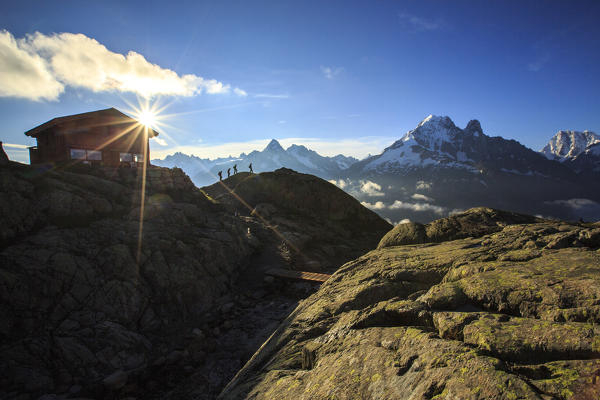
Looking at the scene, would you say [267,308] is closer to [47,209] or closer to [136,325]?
[136,325]

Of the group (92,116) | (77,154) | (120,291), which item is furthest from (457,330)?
(92,116)

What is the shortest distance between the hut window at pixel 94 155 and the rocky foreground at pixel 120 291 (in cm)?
955

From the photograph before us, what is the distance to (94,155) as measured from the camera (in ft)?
123

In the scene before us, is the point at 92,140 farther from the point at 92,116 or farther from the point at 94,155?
the point at 92,116

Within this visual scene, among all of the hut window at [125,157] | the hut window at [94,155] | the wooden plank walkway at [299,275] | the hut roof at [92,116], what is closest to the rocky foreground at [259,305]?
the wooden plank walkway at [299,275]

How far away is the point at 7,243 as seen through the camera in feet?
58.9

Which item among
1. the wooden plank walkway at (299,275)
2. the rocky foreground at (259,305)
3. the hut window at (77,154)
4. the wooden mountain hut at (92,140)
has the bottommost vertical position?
the wooden plank walkway at (299,275)

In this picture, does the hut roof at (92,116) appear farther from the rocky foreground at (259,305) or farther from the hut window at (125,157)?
the rocky foreground at (259,305)

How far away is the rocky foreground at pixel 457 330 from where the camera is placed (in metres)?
4.11

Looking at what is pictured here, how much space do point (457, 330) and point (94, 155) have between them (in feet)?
151

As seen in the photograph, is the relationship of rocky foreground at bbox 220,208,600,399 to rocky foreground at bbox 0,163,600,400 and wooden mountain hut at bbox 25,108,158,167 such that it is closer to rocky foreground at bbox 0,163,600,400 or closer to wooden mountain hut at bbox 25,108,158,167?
rocky foreground at bbox 0,163,600,400

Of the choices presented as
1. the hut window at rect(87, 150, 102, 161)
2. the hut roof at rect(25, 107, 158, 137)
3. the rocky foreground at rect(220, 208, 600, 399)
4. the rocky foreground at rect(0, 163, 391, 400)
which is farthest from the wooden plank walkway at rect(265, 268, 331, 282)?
the hut roof at rect(25, 107, 158, 137)

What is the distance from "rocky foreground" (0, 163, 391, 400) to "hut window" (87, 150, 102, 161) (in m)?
9.55

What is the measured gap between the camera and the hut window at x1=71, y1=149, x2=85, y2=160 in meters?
35.4
